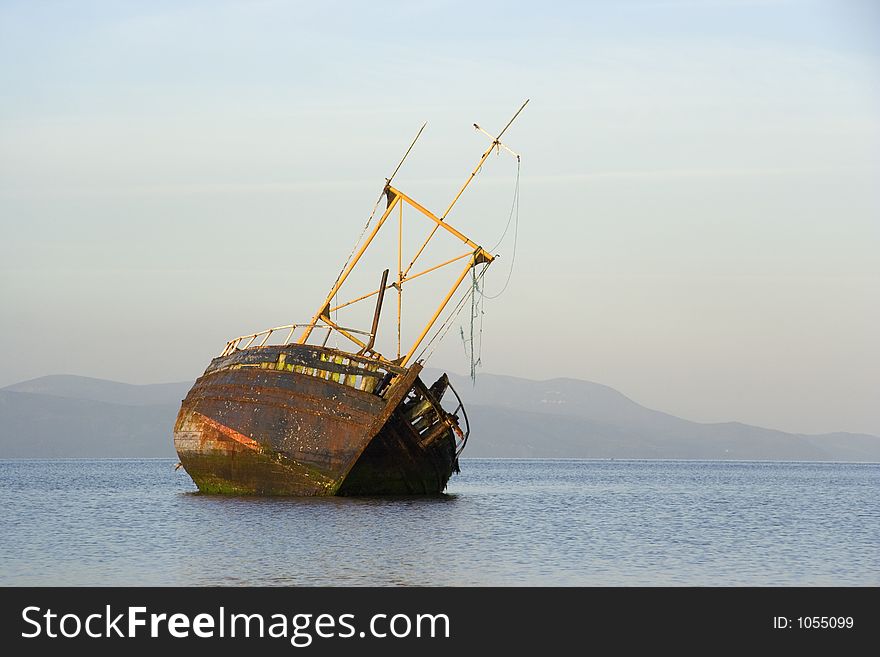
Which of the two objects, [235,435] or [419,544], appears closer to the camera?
[419,544]

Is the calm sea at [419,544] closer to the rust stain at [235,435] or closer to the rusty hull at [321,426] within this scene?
the rusty hull at [321,426]

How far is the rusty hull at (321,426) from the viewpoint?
39.5 meters

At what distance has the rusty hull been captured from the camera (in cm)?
3947

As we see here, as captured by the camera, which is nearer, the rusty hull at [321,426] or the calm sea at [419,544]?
the calm sea at [419,544]

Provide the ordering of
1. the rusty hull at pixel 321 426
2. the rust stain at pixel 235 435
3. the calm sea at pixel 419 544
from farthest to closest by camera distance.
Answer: the rust stain at pixel 235 435
the rusty hull at pixel 321 426
the calm sea at pixel 419 544

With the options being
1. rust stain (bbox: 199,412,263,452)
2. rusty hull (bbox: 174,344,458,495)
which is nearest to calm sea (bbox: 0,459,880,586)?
rusty hull (bbox: 174,344,458,495)

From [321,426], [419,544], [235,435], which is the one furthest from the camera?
[235,435]

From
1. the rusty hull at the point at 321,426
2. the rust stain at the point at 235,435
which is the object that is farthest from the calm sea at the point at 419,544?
the rust stain at the point at 235,435

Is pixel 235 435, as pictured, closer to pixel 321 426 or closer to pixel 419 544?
pixel 321 426

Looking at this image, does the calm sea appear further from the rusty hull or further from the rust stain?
the rust stain

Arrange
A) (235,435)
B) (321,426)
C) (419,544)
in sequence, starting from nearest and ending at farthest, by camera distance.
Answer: (419,544), (321,426), (235,435)

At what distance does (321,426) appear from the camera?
130ft

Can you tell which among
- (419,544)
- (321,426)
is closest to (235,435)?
(321,426)
